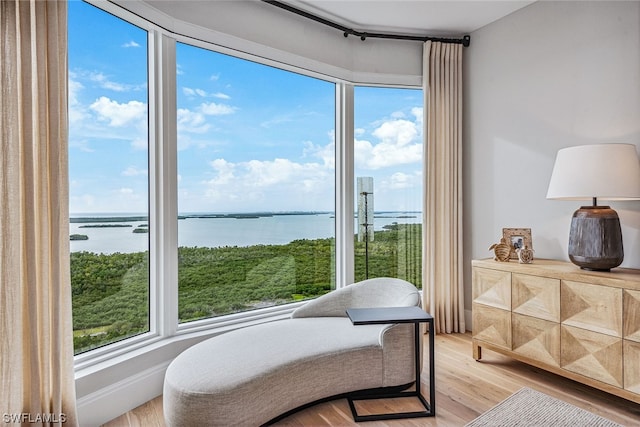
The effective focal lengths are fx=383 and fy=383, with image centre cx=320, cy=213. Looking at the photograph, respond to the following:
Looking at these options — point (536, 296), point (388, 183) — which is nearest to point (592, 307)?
point (536, 296)

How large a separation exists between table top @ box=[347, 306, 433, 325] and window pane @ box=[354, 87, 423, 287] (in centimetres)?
125

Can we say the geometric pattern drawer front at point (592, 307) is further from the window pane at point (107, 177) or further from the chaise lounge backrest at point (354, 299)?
the window pane at point (107, 177)

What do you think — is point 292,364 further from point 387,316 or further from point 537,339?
point 537,339

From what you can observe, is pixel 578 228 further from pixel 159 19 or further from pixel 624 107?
pixel 159 19

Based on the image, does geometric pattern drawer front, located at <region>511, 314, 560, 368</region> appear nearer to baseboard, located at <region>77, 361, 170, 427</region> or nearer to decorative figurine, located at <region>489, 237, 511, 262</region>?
decorative figurine, located at <region>489, 237, 511, 262</region>

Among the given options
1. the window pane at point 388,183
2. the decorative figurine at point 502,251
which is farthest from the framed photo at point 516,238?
the window pane at point 388,183

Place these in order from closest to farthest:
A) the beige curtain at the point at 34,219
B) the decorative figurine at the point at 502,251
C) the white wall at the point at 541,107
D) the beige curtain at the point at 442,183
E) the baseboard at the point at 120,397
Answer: the beige curtain at the point at 34,219 → the baseboard at the point at 120,397 → the white wall at the point at 541,107 → the decorative figurine at the point at 502,251 → the beige curtain at the point at 442,183

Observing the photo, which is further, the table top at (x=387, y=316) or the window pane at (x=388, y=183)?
the window pane at (x=388, y=183)

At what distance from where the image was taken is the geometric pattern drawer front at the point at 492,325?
8.79ft

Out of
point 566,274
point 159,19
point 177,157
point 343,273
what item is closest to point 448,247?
point 343,273

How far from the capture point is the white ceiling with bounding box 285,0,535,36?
2.97 m

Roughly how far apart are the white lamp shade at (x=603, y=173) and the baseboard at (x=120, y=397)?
2.77 meters

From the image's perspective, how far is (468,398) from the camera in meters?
2.33

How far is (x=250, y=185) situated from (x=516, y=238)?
2101 millimetres
